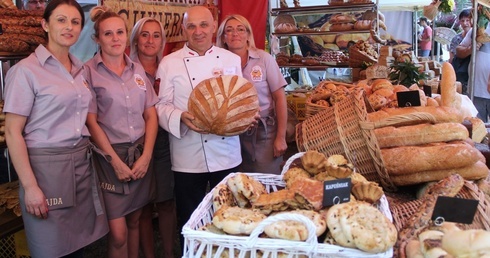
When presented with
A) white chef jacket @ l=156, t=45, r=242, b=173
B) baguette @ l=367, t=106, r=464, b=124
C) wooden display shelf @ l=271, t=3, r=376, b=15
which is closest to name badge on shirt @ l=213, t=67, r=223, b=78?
white chef jacket @ l=156, t=45, r=242, b=173

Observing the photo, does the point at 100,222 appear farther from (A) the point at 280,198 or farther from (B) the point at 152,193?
(A) the point at 280,198

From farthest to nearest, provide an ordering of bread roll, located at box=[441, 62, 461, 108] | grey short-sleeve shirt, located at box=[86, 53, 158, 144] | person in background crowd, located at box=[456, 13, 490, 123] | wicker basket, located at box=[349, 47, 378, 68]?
1. person in background crowd, located at box=[456, 13, 490, 123]
2. wicker basket, located at box=[349, 47, 378, 68]
3. grey short-sleeve shirt, located at box=[86, 53, 158, 144]
4. bread roll, located at box=[441, 62, 461, 108]


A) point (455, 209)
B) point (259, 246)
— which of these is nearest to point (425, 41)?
point (455, 209)

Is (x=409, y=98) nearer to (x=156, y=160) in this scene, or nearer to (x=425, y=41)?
(x=156, y=160)

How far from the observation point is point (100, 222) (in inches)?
92.2

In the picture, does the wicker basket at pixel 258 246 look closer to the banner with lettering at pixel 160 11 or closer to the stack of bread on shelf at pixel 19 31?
the stack of bread on shelf at pixel 19 31

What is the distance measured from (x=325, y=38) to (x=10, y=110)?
4.85 m

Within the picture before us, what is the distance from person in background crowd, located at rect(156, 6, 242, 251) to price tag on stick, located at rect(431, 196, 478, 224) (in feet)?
5.02

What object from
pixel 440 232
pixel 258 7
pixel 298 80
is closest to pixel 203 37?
pixel 440 232

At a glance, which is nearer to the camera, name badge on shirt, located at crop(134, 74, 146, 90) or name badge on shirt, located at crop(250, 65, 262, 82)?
name badge on shirt, located at crop(134, 74, 146, 90)

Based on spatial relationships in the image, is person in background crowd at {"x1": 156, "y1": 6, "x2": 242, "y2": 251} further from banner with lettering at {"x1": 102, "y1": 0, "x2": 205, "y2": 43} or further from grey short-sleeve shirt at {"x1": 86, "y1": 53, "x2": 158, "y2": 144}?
banner with lettering at {"x1": 102, "y1": 0, "x2": 205, "y2": 43}

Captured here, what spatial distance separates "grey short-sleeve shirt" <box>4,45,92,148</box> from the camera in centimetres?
200

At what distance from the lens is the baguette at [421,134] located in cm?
181

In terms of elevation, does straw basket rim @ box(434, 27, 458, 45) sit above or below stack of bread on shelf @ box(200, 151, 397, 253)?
above
